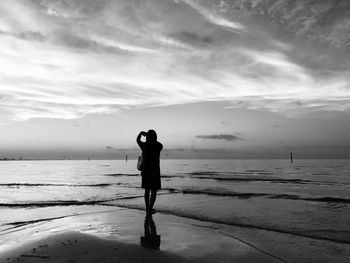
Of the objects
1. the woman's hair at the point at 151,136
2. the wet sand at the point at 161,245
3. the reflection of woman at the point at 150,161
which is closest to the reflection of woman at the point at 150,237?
the wet sand at the point at 161,245

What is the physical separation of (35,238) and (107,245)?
198cm

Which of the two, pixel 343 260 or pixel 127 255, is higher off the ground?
pixel 127 255

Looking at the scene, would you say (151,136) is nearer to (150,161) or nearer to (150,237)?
(150,161)

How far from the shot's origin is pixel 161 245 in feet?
19.3

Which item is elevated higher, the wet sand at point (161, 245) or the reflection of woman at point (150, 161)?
the reflection of woman at point (150, 161)

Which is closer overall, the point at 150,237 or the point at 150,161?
the point at 150,237

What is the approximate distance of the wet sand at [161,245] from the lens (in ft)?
16.8

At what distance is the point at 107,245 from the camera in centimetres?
573

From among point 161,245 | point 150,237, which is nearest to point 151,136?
point 150,237

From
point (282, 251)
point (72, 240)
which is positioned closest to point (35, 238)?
point (72, 240)

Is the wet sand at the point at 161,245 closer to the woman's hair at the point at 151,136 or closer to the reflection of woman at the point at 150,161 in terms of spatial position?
the reflection of woman at the point at 150,161

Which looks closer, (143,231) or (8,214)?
(143,231)

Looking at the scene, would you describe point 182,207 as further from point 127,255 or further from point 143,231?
point 127,255

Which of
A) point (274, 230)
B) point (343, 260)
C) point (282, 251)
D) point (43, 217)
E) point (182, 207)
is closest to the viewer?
point (343, 260)
